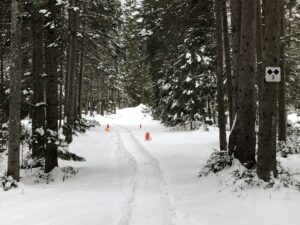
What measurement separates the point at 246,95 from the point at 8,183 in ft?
21.1

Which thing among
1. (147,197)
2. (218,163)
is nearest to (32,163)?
(147,197)

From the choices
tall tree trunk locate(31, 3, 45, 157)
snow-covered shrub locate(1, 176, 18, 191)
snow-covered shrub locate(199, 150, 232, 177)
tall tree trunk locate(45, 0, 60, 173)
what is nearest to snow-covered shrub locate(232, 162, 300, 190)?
snow-covered shrub locate(199, 150, 232, 177)

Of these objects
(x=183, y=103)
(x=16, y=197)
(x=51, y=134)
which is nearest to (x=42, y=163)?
(x=51, y=134)

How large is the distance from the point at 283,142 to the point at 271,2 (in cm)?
998

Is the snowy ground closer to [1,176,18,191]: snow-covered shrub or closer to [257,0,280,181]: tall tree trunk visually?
[1,176,18,191]: snow-covered shrub

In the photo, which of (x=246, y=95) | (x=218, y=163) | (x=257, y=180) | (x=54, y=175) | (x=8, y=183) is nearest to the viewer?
(x=257, y=180)

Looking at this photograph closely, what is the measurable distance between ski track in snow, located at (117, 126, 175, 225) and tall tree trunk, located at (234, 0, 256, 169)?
92.5 inches

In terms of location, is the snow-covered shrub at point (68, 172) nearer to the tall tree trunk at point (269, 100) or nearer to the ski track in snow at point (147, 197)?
the ski track in snow at point (147, 197)

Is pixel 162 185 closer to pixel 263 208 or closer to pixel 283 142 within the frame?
pixel 263 208

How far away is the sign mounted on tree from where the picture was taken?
A: 28.6 ft

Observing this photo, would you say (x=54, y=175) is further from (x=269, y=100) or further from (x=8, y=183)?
(x=269, y=100)

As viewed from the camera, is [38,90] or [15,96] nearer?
[15,96]

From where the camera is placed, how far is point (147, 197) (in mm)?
9570

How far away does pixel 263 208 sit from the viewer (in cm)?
791
